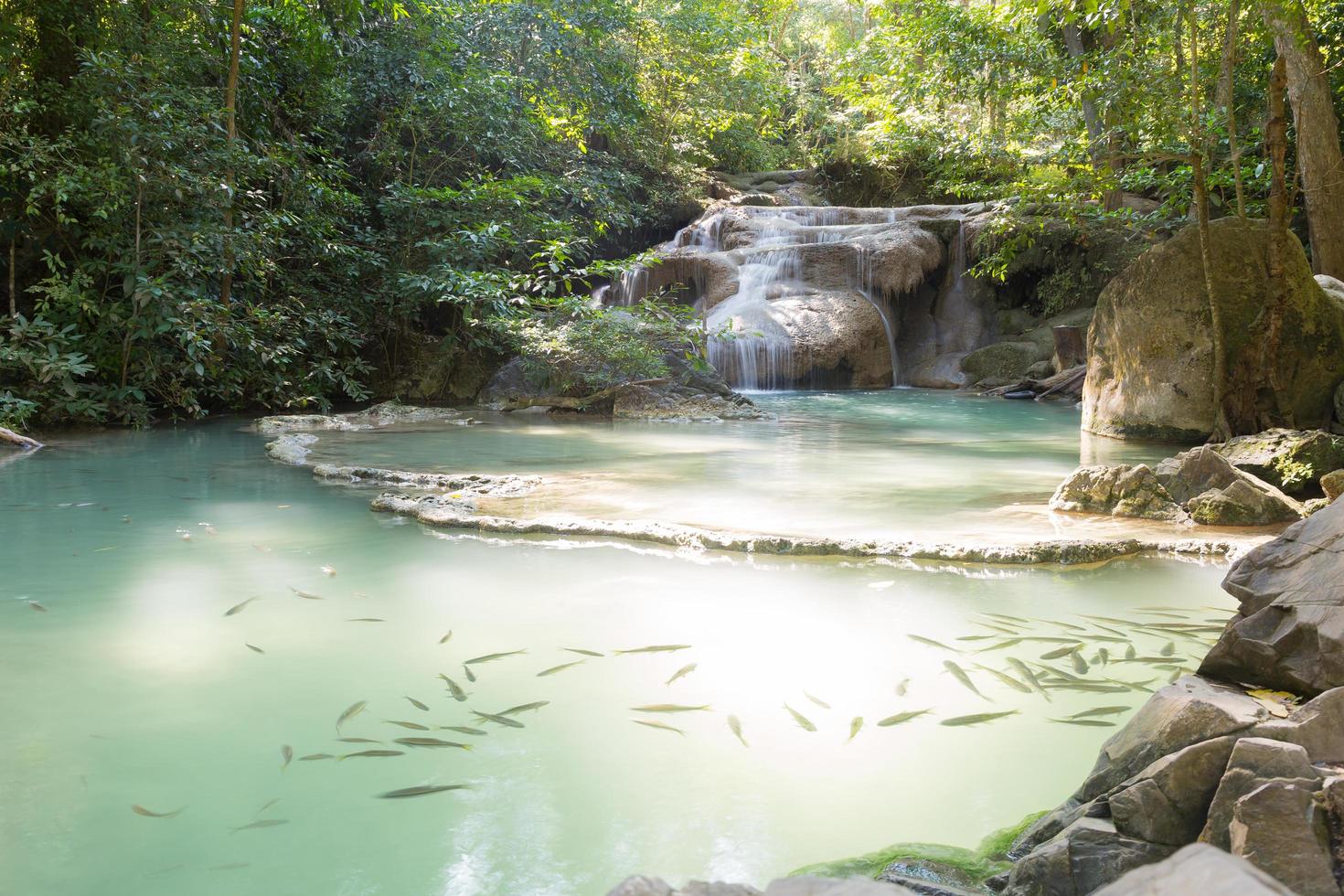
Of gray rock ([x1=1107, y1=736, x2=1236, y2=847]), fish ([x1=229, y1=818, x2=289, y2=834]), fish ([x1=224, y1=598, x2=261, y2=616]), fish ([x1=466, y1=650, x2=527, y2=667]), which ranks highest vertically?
gray rock ([x1=1107, y1=736, x2=1236, y2=847])

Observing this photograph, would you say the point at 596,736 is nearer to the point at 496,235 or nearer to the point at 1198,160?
the point at 1198,160

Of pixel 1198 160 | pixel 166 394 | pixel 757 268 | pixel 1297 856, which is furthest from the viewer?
pixel 757 268

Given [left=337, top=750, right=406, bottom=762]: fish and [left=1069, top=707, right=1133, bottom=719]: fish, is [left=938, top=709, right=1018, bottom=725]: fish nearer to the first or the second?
[left=1069, top=707, right=1133, bottom=719]: fish

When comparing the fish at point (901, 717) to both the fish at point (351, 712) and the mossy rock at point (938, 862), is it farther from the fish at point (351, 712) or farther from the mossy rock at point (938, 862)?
the fish at point (351, 712)

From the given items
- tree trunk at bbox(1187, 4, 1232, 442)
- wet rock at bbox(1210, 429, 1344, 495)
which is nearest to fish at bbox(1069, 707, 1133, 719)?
wet rock at bbox(1210, 429, 1344, 495)

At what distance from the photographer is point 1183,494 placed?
18.2 ft

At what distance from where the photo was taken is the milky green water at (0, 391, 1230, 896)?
2.07 metres

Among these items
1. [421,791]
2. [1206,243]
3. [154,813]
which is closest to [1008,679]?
[421,791]

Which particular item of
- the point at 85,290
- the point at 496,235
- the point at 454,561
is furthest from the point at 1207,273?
the point at 85,290

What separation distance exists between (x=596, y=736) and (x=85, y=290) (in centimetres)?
909

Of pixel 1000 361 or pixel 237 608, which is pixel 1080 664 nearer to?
pixel 237 608

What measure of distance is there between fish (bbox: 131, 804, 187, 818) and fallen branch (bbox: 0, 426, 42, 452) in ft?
23.3

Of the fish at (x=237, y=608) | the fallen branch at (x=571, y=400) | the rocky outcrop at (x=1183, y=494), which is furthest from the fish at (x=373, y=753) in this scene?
the fallen branch at (x=571, y=400)

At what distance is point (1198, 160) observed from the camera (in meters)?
7.24
